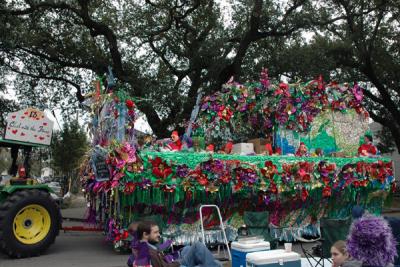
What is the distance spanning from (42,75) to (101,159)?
934 centimetres

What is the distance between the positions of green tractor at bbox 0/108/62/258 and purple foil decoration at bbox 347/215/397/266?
6316mm

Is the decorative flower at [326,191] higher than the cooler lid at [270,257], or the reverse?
the decorative flower at [326,191]

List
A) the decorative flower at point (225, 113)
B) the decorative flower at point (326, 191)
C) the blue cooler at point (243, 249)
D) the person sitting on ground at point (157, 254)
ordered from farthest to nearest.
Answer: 1. the decorative flower at point (225, 113)
2. the decorative flower at point (326, 191)
3. the blue cooler at point (243, 249)
4. the person sitting on ground at point (157, 254)

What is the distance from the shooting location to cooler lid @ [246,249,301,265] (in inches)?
191

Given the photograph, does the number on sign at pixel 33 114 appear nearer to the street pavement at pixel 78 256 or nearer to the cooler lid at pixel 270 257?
the street pavement at pixel 78 256

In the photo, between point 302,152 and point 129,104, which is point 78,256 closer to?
point 129,104

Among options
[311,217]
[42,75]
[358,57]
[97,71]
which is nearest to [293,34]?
[358,57]

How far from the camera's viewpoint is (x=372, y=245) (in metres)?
2.77

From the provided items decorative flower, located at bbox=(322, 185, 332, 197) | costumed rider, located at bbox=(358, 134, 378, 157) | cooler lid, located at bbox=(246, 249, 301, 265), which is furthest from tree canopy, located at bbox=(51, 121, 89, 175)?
cooler lid, located at bbox=(246, 249, 301, 265)

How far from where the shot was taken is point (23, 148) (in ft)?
28.5

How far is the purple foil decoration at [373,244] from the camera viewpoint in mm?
2746

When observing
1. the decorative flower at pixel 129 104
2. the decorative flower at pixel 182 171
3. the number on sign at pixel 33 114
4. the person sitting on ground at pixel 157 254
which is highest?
the decorative flower at pixel 129 104

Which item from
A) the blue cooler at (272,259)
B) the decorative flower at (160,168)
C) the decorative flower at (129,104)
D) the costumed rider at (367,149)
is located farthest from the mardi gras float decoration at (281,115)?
the blue cooler at (272,259)

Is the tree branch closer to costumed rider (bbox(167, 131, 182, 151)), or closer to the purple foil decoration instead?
costumed rider (bbox(167, 131, 182, 151))
